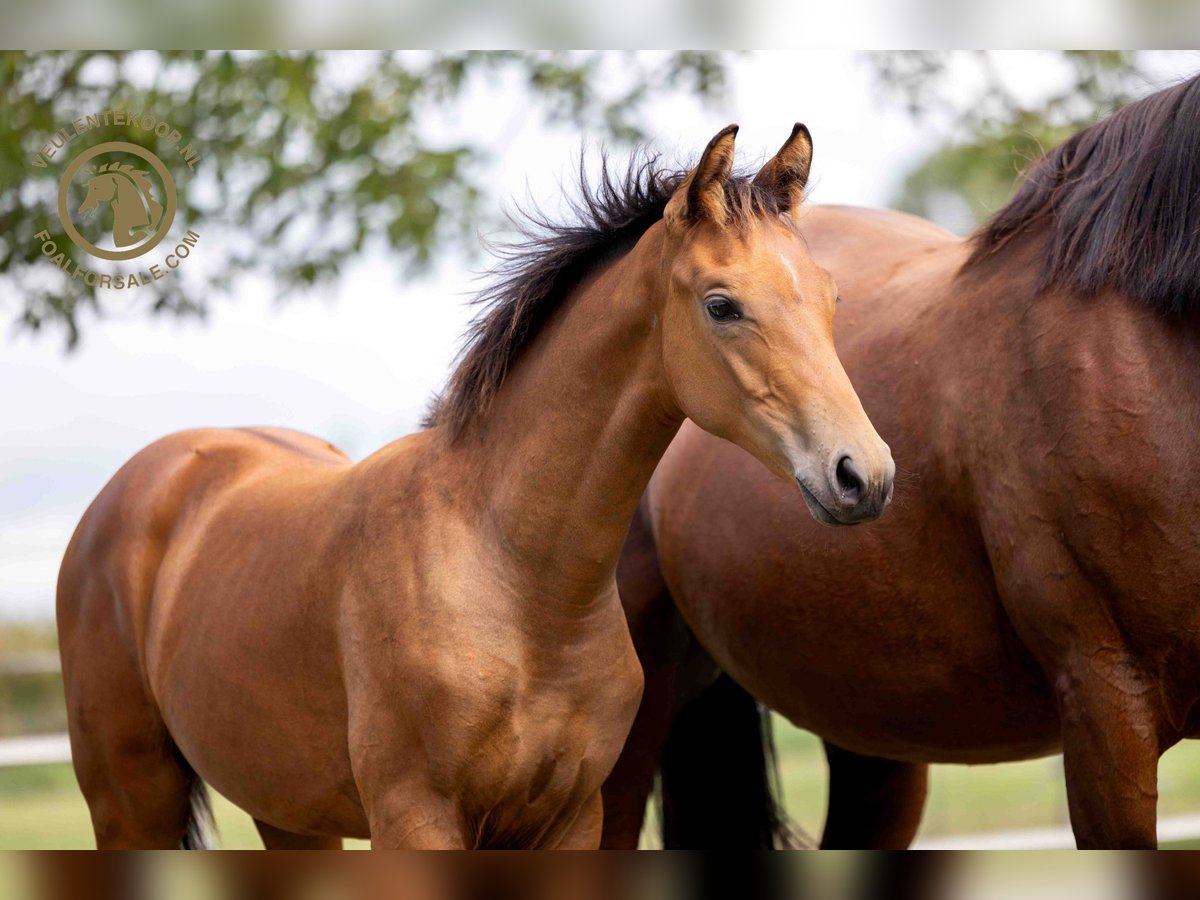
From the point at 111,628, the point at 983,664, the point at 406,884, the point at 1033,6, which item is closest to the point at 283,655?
the point at 406,884

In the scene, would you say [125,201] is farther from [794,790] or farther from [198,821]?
[794,790]

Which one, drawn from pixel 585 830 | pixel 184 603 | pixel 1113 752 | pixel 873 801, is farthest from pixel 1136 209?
pixel 184 603

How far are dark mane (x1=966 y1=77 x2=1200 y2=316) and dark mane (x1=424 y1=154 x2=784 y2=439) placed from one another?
2.62 ft

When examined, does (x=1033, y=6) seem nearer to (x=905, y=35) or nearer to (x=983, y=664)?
(x=905, y=35)

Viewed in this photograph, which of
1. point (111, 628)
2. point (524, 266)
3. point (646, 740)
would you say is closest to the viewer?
point (524, 266)

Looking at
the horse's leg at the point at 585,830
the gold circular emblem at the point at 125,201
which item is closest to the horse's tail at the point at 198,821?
the horse's leg at the point at 585,830

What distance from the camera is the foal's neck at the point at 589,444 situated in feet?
7.59

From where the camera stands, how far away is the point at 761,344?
2102 mm

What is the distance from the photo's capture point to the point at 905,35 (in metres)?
2.58

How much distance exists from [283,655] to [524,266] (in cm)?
90

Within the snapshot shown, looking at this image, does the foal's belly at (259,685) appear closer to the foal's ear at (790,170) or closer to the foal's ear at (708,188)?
the foal's ear at (708,188)

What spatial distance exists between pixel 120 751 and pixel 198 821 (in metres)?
0.29

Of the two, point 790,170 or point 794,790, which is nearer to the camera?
point 790,170

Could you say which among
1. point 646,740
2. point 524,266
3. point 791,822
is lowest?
point 791,822
